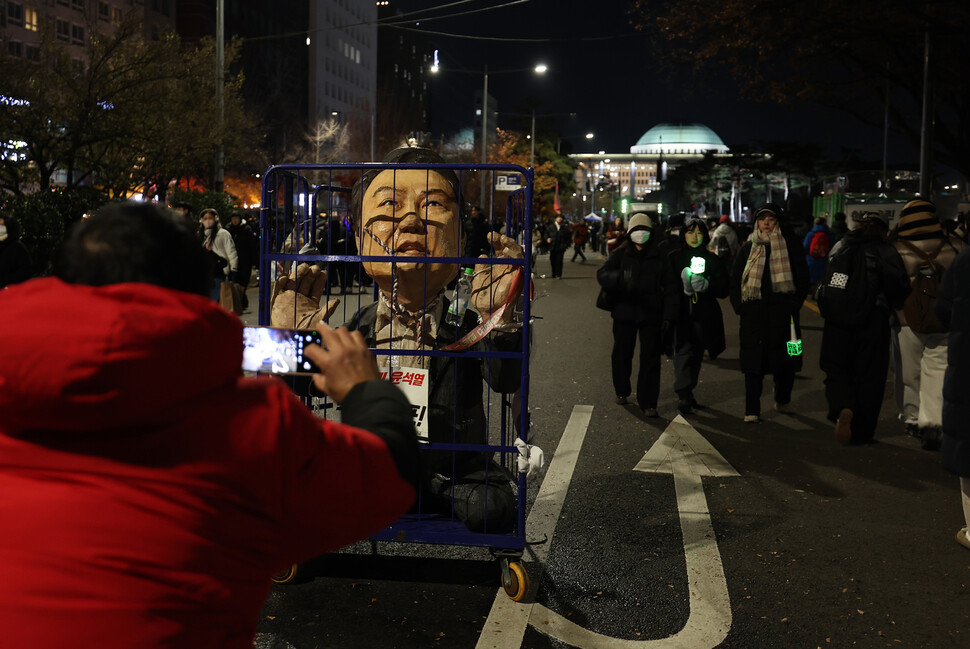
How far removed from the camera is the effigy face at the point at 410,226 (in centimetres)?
496

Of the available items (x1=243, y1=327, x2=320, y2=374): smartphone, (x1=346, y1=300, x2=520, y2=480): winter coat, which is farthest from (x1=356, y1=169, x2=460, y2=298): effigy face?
(x1=243, y1=327, x2=320, y2=374): smartphone

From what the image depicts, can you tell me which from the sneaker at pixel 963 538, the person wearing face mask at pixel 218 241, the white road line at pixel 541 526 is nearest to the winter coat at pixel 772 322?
the white road line at pixel 541 526

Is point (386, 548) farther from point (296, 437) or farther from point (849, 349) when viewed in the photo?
point (849, 349)

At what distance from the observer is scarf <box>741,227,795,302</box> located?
28.6ft

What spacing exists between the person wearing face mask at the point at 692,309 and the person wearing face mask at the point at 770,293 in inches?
22.1

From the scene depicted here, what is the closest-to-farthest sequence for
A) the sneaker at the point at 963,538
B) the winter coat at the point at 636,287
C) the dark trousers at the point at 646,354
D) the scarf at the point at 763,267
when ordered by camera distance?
the sneaker at the point at 963,538 < the scarf at the point at 763,267 < the dark trousers at the point at 646,354 < the winter coat at the point at 636,287

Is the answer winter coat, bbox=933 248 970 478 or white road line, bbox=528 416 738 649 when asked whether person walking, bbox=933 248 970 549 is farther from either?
white road line, bbox=528 416 738 649

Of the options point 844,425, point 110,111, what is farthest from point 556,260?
point 844,425

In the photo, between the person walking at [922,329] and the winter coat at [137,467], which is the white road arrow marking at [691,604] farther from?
the winter coat at [137,467]

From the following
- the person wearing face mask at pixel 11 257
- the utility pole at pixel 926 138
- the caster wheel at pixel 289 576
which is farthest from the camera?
the utility pole at pixel 926 138

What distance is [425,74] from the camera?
479ft

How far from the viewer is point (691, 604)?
473cm

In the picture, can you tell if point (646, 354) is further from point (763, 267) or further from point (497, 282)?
point (497, 282)

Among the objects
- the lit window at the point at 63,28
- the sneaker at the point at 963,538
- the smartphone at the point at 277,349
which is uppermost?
the lit window at the point at 63,28
